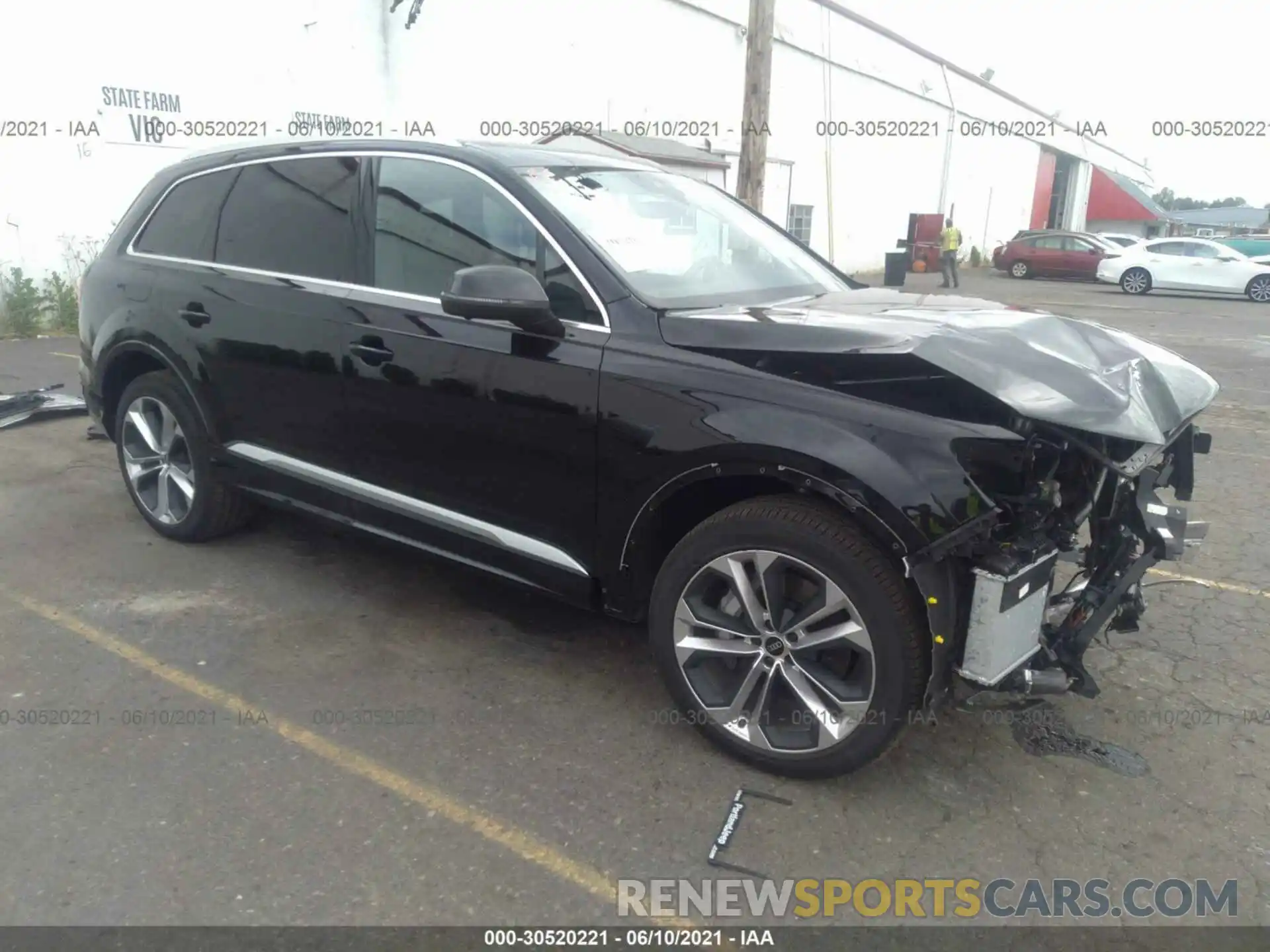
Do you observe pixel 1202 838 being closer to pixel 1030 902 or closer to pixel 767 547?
pixel 1030 902

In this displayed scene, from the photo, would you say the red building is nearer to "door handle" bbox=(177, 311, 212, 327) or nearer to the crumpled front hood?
the crumpled front hood

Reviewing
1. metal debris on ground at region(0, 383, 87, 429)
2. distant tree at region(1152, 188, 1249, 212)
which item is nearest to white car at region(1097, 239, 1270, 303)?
metal debris on ground at region(0, 383, 87, 429)

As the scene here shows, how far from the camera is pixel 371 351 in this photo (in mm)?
3607

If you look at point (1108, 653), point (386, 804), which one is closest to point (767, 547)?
point (386, 804)

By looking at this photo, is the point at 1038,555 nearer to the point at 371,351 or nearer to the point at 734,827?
the point at 734,827

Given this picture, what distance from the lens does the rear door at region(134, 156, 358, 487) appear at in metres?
3.81

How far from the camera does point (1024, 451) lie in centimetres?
256

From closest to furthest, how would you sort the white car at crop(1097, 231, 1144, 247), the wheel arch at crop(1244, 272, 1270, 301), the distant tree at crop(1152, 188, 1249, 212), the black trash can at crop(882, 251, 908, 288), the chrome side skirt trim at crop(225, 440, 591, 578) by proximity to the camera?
1. the chrome side skirt trim at crop(225, 440, 591, 578)
2. the black trash can at crop(882, 251, 908, 288)
3. the wheel arch at crop(1244, 272, 1270, 301)
4. the white car at crop(1097, 231, 1144, 247)
5. the distant tree at crop(1152, 188, 1249, 212)

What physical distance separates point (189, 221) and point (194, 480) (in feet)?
3.88

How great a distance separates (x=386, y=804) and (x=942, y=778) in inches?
66.1

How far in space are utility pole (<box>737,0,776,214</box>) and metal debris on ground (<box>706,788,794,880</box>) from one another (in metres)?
8.22

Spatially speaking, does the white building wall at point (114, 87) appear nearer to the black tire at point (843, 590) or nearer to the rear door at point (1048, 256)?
the black tire at point (843, 590)

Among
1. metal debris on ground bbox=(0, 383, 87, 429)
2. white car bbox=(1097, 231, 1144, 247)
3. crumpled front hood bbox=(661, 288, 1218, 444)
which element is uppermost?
Result: white car bbox=(1097, 231, 1144, 247)
